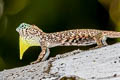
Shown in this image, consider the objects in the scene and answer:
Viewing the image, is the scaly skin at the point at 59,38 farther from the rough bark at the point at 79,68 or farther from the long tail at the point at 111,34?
the rough bark at the point at 79,68

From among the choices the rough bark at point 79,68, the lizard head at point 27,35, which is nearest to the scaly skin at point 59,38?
the lizard head at point 27,35

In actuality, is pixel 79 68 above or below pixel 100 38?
below

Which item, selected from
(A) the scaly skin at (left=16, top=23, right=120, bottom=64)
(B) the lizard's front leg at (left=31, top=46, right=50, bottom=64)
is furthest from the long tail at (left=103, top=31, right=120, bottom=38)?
(B) the lizard's front leg at (left=31, top=46, right=50, bottom=64)

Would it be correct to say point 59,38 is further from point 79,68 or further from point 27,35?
point 79,68

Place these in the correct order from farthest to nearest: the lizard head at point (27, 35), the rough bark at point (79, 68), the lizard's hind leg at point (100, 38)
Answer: the lizard head at point (27, 35)
the lizard's hind leg at point (100, 38)
the rough bark at point (79, 68)

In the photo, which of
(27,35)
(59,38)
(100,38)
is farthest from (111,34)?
(27,35)
